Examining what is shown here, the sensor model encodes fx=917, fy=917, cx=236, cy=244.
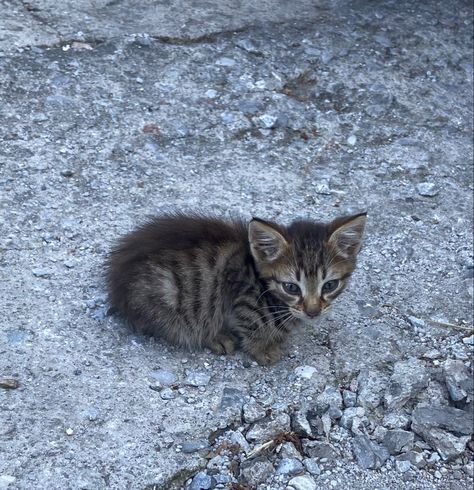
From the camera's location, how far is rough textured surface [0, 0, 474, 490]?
4.25m

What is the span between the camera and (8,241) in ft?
16.8

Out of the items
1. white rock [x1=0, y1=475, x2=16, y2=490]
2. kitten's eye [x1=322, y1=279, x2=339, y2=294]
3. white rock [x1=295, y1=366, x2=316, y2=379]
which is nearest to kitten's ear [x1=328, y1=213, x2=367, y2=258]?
kitten's eye [x1=322, y1=279, x2=339, y2=294]

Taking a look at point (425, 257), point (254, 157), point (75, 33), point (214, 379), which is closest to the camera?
point (214, 379)

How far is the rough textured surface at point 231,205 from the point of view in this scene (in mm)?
4254

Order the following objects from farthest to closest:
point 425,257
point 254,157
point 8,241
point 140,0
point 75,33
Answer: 1. point 140,0
2. point 75,33
3. point 254,157
4. point 425,257
5. point 8,241

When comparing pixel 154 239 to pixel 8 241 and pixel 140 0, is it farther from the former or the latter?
pixel 140 0

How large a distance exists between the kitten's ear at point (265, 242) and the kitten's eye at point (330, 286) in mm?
300

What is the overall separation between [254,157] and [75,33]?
1.70 metres

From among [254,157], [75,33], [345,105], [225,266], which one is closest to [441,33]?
[345,105]

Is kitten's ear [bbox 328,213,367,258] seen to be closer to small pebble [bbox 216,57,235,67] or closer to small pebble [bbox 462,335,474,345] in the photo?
small pebble [bbox 462,335,474,345]

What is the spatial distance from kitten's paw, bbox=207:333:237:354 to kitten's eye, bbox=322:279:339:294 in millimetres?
552

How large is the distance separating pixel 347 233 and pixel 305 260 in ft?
0.91

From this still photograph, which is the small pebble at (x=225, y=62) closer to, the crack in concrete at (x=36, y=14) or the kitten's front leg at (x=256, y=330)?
the crack in concrete at (x=36, y=14)

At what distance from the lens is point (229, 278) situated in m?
4.79
